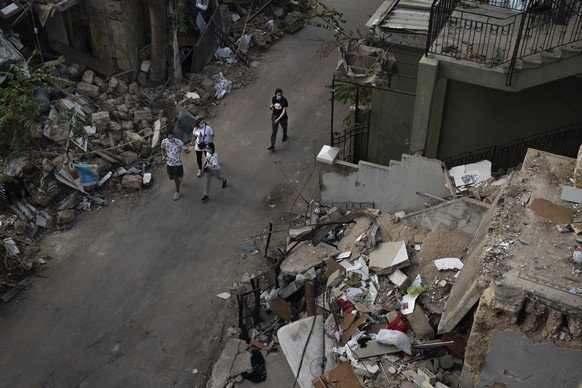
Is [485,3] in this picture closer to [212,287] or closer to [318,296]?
[318,296]

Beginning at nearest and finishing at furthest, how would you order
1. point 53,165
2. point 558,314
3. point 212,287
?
point 558,314
point 212,287
point 53,165

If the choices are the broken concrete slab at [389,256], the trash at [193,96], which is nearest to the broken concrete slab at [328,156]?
the broken concrete slab at [389,256]

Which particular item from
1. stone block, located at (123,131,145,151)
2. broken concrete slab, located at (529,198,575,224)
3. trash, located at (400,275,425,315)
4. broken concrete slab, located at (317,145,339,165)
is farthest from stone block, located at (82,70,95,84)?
broken concrete slab, located at (529,198,575,224)

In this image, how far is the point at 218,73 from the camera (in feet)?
54.7

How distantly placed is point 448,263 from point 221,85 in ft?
29.8

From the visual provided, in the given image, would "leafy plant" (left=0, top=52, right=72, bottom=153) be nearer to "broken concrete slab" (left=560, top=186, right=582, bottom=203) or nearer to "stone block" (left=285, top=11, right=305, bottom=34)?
"stone block" (left=285, top=11, right=305, bottom=34)

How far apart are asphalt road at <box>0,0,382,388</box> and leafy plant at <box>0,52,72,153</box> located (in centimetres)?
216

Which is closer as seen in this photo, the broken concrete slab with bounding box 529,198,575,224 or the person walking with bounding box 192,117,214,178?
the broken concrete slab with bounding box 529,198,575,224

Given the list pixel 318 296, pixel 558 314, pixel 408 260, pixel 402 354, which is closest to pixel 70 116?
pixel 318 296

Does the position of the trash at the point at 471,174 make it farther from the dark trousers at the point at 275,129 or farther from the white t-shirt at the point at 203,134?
the white t-shirt at the point at 203,134

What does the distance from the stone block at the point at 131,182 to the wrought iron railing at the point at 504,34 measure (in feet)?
21.8

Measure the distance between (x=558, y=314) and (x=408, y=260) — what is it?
134 inches

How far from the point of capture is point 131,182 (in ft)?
42.5

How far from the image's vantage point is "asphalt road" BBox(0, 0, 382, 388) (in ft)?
31.4
